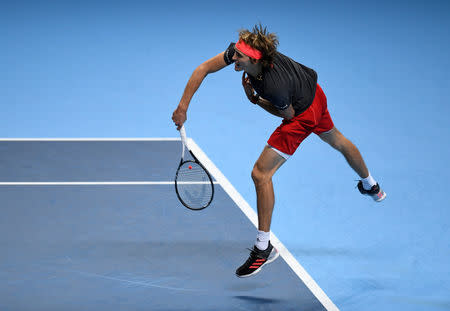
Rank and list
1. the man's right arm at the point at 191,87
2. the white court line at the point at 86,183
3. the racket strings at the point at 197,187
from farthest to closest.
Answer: the white court line at the point at 86,183 → the racket strings at the point at 197,187 → the man's right arm at the point at 191,87

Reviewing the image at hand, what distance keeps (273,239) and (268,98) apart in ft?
4.33

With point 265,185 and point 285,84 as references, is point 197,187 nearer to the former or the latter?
point 265,185

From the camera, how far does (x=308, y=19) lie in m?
13.7

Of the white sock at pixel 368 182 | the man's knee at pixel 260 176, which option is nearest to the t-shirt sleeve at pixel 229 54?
the man's knee at pixel 260 176

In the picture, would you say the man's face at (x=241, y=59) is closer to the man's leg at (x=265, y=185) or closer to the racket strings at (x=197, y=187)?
the man's leg at (x=265, y=185)

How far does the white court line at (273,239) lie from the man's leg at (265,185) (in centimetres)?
41

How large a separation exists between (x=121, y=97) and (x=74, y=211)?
4.24 m

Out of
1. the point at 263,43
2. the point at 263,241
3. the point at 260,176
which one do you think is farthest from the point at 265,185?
the point at 263,43

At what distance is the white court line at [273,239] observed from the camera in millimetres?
4479

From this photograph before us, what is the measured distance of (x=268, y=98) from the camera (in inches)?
179

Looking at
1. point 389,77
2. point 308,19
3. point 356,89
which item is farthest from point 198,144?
point 308,19

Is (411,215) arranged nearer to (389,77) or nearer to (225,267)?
(225,267)

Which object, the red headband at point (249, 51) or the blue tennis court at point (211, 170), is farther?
the blue tennis court at point (211, 170)

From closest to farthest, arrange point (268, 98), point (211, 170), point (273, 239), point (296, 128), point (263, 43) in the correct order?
point (263, 43)
point (268, 98)
point (296, 128)
point (273, 239)
point (211, 170)
